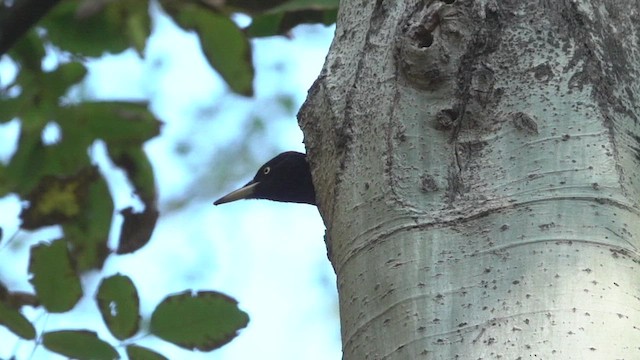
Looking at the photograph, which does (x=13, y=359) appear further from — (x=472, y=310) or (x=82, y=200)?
(x=472, y=310)

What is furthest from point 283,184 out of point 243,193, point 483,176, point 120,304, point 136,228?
point 483,176

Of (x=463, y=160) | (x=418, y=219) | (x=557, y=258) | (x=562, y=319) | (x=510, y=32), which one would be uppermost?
(x=510, y=32)

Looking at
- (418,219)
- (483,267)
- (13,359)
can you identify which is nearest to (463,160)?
(418,219)

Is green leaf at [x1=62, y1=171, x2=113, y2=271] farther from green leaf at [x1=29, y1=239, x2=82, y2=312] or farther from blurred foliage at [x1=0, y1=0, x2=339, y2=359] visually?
green leaf at [x1=29, y1=239, x2=82, y2=312]

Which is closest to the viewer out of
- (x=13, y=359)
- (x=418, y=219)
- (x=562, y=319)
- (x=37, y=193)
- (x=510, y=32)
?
(x=562, y=319)

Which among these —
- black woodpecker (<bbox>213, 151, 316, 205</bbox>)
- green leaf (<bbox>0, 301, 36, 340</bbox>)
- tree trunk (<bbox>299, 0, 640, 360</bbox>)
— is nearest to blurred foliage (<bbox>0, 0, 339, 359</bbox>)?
green leaf (<bbox>0, 301, 36, 340</bbox>)

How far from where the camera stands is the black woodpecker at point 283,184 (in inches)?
158

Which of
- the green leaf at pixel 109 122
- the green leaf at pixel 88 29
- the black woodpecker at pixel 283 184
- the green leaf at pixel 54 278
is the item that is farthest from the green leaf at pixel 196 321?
the black woodpecker at pixel 283 184

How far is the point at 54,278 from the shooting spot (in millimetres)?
2277

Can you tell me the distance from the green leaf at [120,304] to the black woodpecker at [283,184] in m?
1.71

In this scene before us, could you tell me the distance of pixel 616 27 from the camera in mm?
1952

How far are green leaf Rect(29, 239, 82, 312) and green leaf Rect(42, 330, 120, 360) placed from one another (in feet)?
0.24

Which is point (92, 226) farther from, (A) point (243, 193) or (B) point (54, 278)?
(A) point (243, 193)

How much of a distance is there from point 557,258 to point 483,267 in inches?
4.1
